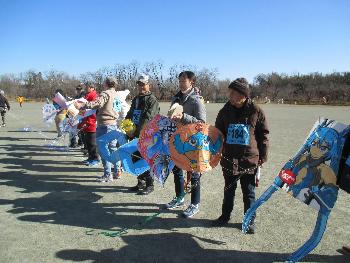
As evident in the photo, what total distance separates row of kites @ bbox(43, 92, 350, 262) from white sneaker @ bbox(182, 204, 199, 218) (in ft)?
2.25

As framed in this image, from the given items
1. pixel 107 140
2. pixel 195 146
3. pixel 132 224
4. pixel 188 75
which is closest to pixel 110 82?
pixel 107 140

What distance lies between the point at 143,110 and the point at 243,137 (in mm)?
2439

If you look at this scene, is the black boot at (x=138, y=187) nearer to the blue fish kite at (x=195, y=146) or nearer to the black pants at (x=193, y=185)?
the black pants at (x=193, y=185)

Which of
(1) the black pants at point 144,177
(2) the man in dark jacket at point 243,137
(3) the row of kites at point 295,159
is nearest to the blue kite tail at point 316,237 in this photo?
(3) the row of kites at point 295,159

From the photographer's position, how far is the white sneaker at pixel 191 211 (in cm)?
563

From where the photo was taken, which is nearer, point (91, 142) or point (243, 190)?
point (243, 190)

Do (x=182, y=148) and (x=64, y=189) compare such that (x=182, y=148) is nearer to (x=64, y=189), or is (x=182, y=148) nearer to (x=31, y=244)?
(x=31, y=244)

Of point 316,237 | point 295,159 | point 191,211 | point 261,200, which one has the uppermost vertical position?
point 295,159

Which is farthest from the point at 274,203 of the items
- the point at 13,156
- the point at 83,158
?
the point at 13,156

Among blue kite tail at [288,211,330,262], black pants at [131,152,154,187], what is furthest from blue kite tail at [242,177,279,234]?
black pants at [131,152,154,187]

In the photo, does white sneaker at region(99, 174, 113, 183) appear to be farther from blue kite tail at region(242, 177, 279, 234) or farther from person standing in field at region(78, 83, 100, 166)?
blue kite tail at region(242, 177, 279, 234)

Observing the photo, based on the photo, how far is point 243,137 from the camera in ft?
16.1

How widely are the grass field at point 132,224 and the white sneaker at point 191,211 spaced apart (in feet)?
0.32

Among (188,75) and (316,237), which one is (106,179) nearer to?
(188,75)
